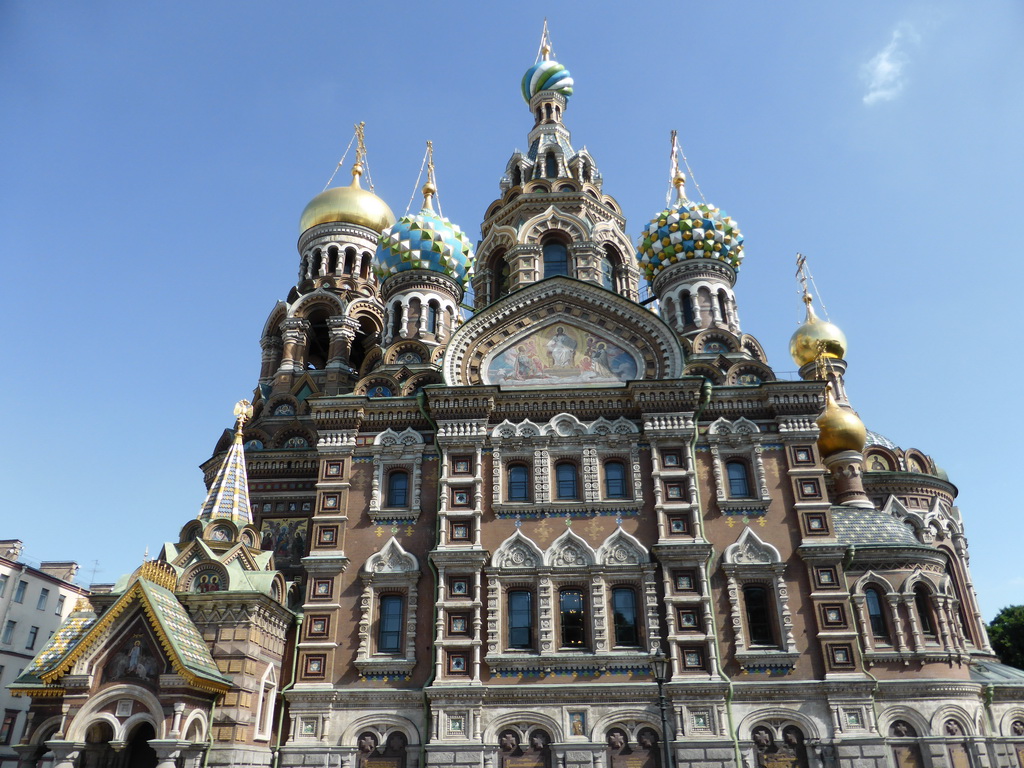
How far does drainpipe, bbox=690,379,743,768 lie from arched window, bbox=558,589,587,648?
2.56 meters

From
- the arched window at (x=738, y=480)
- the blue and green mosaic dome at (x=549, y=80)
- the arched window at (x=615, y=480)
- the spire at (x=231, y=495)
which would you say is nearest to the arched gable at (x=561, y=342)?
the arched window at (x=615, y=480)

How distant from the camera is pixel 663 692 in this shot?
15469 millimetres

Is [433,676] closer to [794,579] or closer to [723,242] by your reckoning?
[794,579]

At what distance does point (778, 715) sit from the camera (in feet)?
51.2

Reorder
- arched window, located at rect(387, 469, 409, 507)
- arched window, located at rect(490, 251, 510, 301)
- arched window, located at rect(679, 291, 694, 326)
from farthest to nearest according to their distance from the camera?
1. arched window, located at rect(490, 251, 510, 301)
2. arched window, located at rect(679, 291, 694, 326)
3. arched window, located at rect(387, 469, 409, 507)

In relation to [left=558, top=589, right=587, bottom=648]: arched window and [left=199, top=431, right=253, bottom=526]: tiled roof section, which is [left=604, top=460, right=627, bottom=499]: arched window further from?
[left=199, top=431, right=253, bottom=526]: tiled roof section

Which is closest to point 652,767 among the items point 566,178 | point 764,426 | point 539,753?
point 539,753

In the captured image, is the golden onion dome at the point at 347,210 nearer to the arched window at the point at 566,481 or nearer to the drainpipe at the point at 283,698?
the arched window at the point at 566,481

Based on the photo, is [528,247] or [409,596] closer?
[409,596]

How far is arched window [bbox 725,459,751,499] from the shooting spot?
17.8 m

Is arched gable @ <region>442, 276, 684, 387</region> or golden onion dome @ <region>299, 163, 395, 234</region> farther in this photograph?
golden onion dome @ <region>299, 163, 395, 234</region>

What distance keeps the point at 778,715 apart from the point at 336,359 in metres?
16.7

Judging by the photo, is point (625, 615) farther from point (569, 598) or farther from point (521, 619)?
point (521, 619)

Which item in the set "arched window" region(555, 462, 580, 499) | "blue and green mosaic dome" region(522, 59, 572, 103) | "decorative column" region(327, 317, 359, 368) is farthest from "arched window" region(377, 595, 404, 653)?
"blue and green mosaic dome" region(522, 59, 572, 103)
